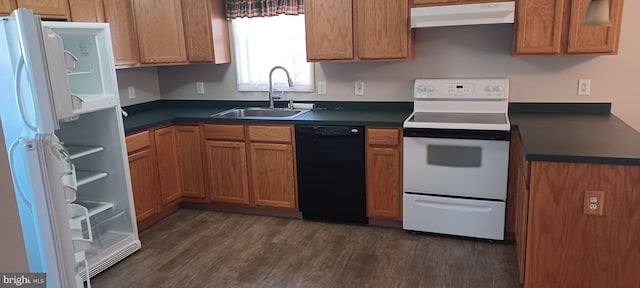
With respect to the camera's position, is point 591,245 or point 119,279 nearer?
point 591,245

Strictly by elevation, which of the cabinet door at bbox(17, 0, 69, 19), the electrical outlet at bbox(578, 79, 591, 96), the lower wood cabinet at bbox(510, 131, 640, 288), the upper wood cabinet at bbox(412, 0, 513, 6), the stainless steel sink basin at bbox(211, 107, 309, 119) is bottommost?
the lower wood cabinet at bbox(510, 131, 640, 288)

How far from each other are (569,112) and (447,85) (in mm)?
885

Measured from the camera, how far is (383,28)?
11.0 feet

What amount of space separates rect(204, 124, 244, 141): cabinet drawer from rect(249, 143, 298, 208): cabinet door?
0.14m

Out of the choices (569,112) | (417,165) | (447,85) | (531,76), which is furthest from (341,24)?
(569,112)

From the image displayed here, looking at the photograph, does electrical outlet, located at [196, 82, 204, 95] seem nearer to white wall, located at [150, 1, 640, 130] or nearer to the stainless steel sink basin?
the stainless steel sink basin

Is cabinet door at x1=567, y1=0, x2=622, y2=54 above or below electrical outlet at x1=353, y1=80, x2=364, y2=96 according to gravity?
above

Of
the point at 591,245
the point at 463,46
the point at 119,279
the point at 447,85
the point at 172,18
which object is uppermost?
the point at 172,18

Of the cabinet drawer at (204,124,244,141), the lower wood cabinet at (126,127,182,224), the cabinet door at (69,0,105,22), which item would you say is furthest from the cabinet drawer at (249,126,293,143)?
the cabinet door at (69,0,105,22)

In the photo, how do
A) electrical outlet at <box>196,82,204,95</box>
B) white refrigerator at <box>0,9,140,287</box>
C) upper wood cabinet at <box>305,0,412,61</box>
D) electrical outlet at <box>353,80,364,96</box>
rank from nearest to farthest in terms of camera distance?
white refrigerator at <box>0,9,140,287</box>, upper wood cabinet at <box>305,0,412,61</box>, electrical outlet at <box>353,80,364,96</box>, electrical outlet at <box>196,82,204,95</box>

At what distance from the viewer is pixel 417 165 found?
10.5 ft

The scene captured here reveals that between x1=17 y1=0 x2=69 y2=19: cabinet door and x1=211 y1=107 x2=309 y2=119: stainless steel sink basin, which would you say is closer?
x1=17 y1=0 x2=69 y2=19: cabinet door

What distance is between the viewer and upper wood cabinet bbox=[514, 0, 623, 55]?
2.88 m

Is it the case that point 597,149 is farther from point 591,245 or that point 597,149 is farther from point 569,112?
point 569,112
